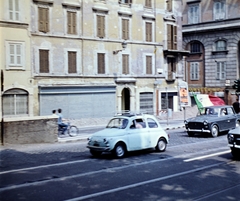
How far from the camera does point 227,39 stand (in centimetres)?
4512

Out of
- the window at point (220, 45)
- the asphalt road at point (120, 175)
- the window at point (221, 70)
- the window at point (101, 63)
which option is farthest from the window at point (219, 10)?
the asphalt road at point (120, 175)

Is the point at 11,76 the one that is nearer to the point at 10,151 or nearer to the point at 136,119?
the point at 10,151

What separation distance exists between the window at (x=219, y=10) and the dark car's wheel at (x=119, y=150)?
35.5 meters

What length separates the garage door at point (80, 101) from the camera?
29750 mm

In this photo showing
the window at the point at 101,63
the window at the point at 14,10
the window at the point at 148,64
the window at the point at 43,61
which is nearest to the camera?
the window at the point at 14,10

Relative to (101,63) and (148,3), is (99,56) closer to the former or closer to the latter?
(101,63)

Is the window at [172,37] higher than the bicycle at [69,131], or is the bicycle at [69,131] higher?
the window at [172,37]

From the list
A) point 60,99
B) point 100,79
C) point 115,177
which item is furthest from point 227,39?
point 115,177

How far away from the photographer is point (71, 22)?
102ft

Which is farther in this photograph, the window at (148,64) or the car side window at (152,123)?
the window at (148,64)

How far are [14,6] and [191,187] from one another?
2262 cm

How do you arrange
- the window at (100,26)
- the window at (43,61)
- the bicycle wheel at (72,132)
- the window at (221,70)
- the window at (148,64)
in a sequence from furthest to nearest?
the window at (221,70) < the window at (148,64) < the window at (100,26) < the window at (43,61) < the bicycle wheel at (72,132)

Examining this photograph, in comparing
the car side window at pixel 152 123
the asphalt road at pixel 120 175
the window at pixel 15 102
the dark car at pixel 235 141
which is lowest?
the asphalt road at pixel 120 175

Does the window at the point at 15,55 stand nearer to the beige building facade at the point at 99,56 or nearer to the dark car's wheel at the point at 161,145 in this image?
the beige building facade at the point at 99,56
